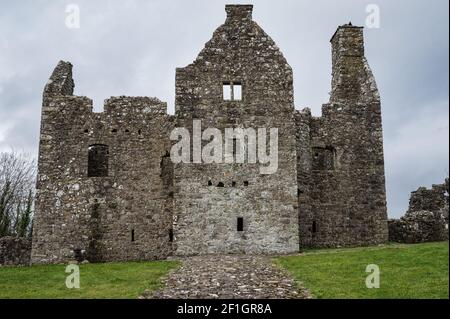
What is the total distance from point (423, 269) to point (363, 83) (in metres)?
13.1

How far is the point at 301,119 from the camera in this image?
2498 centimetres

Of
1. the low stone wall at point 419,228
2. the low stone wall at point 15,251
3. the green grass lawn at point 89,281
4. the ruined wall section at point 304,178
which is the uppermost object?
the ruined wall section at point 304,178

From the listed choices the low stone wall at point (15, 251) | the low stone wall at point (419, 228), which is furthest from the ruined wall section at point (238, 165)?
the low stone wall at point (15, 251)

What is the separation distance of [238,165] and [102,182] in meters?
6.12

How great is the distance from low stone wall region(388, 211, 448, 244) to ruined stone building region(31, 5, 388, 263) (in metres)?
1.24

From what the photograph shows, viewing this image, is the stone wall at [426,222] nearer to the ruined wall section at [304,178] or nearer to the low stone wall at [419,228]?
the low stone wall at [419,228]

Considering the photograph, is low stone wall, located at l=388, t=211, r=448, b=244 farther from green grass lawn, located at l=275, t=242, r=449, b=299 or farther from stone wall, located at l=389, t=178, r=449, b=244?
green grass lawn, located at l=275, t=242, r=449, b=299

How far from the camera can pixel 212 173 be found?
2230cm

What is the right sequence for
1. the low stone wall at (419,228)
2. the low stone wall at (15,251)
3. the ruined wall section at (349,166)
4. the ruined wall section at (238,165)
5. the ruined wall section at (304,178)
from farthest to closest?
1. the ruined wall section at (349,166)
2. the low stone wall at (419,228)
3. the ruined wall section at (304,178)
4. the low stone wall at (15,251)
5. the ruined wall section at (238,165)

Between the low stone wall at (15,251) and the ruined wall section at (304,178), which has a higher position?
the ruined wall section at (304,178)

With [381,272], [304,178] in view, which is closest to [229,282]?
[381,272]

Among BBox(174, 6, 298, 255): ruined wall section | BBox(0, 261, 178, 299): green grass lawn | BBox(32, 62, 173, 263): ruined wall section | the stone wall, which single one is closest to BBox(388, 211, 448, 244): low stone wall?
the stone wall

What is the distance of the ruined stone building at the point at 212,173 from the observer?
22.1 m
